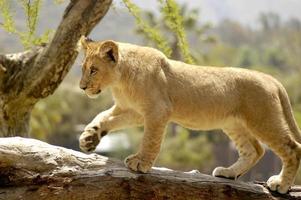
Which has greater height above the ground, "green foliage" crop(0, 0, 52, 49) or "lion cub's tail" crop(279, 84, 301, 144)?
"green foliage" crop(0, 0, 52, 49)

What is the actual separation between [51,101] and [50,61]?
21.8 metres

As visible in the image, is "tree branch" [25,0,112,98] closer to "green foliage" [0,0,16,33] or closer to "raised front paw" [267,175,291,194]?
"green foliage" [0,0,16,33]

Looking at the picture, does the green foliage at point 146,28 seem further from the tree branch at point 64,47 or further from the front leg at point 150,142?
the front leg at point 150,142

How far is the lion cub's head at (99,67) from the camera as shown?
4727mm

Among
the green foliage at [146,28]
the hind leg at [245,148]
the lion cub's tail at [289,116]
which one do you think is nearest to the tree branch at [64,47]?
the green foliage at [146,28]

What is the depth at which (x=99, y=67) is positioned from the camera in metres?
4.73

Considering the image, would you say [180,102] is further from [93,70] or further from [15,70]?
[15,70]

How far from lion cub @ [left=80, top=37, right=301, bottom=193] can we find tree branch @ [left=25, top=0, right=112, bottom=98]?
95cm

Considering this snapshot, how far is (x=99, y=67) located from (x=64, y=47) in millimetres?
1186

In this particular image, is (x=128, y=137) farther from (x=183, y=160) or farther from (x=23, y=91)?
(x=23, y=91)

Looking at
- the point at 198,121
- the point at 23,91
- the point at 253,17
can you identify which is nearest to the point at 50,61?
the point at 23,91

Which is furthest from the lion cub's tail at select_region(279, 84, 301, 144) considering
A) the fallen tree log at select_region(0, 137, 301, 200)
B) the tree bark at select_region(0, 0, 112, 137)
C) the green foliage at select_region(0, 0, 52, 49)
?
the green foliage at select_region(0, 0, 52, 49)

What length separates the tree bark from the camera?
5.87 meters

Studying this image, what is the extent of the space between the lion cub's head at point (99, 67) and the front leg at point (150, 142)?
1.27ft
